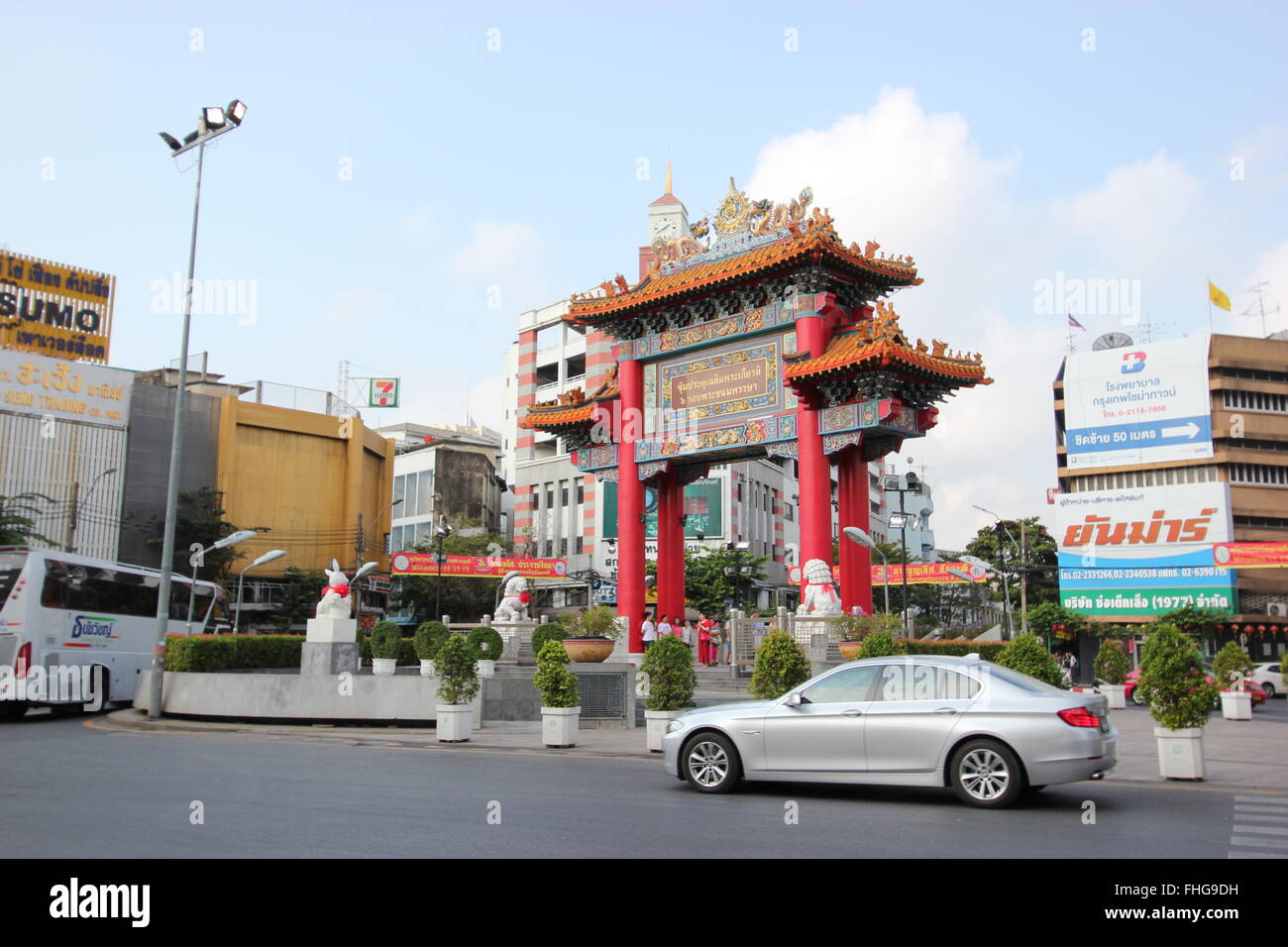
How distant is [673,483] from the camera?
31.5 meters

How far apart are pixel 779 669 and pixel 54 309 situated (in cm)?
4787

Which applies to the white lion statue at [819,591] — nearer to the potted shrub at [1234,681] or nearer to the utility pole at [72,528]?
the potted shrub at [1234,681]

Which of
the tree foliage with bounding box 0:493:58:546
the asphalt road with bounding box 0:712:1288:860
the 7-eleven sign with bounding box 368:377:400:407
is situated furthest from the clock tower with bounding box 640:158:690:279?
the asphalt road with bounding box 0:712:1288:860

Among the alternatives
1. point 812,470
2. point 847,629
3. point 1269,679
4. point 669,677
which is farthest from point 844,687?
point 1269,679

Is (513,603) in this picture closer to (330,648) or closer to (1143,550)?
(330,648)

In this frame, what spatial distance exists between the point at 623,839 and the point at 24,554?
62.4 ft

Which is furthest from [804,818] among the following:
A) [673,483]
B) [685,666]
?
[673,483]

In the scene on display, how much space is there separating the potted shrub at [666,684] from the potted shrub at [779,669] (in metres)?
0.23

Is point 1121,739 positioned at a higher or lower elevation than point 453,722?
lower

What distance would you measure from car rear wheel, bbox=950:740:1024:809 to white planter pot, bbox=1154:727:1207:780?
340 centimetres

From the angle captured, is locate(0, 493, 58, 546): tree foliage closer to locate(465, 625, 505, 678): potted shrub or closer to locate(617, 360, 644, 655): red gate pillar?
locate(617, 360, 644, 655): red gate pillar

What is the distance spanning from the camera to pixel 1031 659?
16.7m

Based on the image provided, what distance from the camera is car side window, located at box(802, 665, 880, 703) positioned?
10281 millimetres

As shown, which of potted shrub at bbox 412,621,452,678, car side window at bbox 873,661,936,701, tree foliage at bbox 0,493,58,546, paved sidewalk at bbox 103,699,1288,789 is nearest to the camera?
car side window at bbox 873,661,936,701
